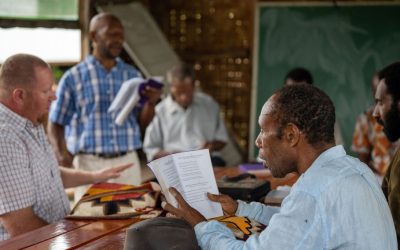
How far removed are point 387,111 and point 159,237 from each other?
1.31m

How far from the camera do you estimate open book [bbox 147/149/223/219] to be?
7.42 feet

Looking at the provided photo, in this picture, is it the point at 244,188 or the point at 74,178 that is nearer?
the point at 244,188

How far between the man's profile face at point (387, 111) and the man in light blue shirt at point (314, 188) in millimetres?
1013

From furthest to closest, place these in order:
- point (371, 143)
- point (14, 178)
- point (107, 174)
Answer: point (371, 143), point (107, 174), point (14, 178)

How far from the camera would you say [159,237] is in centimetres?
191

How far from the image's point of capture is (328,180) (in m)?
1.71

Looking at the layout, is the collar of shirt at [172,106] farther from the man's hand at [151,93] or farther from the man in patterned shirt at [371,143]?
the man in patterned shirt at [371,143]

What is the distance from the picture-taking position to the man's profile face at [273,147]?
1819mm

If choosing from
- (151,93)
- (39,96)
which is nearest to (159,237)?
(39,96)

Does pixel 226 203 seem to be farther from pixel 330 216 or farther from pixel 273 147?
pixel 330 216

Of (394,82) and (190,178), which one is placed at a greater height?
(394,82)

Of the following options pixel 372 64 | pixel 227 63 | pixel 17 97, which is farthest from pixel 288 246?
pixel 227 63

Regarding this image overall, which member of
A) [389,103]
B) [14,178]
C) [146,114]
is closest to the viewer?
[14,178]

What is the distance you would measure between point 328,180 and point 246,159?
17.1ft
